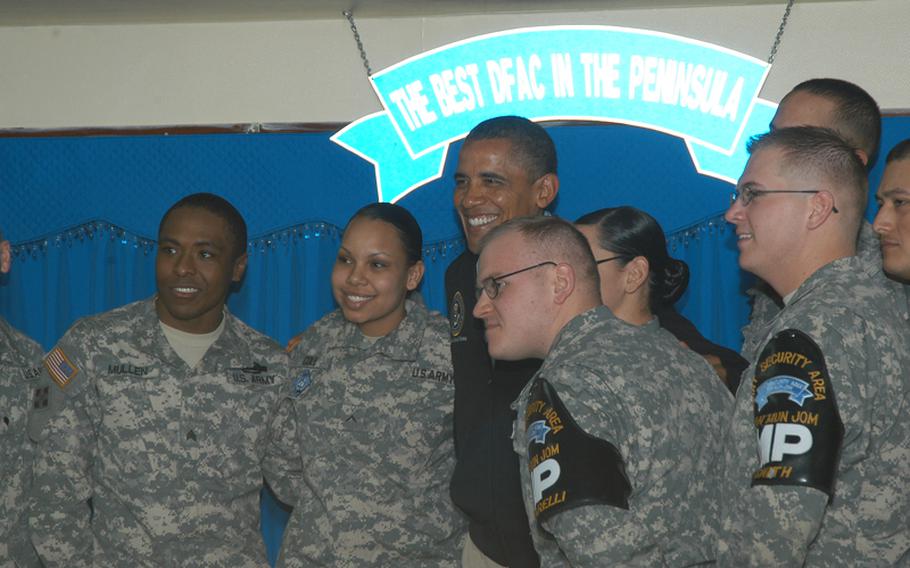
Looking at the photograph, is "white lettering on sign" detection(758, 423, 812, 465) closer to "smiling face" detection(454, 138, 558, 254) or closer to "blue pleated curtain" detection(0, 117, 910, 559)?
"smiling face" detection(454, 138, 558, 254)

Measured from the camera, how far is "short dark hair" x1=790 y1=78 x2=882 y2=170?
280 cm

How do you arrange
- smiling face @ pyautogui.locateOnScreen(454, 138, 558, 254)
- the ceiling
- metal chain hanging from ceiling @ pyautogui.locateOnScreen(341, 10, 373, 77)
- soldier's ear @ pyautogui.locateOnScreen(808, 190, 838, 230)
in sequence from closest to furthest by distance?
soldier's ear @ pyautogui.locateOnScreen(808, 190, 838, 230), smiling face @ pyautogui.locateOnScreen(454, 138, 558, 254), the ceiling, metal chain hanging from ceiling @ pyautogui.locateOnScreen(341, 10, 373, 77)

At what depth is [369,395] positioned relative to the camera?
123 inches

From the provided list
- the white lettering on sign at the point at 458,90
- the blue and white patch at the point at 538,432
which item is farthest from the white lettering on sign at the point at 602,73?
the blue and white patch at the point at 538,432

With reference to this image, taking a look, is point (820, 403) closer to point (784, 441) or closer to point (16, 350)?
point (784, 441)

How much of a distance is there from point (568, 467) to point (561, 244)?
56 cm

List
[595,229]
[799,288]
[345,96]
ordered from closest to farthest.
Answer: [799,288]
[595,229]
[345,96]

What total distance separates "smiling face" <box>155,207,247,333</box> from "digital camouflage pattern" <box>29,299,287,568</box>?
0.10 meters

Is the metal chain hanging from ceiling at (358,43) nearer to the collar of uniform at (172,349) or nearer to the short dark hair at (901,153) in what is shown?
the collar of uniform at (172,349)

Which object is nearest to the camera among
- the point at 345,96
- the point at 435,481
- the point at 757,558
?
the point at 757,558

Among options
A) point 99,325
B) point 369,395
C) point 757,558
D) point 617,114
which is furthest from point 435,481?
point 617,114

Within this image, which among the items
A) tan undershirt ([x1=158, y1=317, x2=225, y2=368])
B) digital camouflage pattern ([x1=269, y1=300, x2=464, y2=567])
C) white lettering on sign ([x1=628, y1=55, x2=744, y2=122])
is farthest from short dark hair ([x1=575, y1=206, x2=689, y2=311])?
tan undershirt ([x1=158, y1=317, x2=225, y2=368])

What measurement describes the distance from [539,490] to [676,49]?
96.6 inches

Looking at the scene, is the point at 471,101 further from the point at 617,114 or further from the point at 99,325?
the point at 99,325
